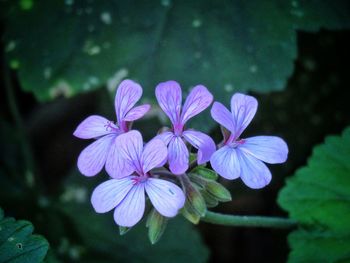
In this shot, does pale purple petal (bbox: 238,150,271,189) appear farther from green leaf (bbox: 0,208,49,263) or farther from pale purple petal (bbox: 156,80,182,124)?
green leaf (bbox: 0,208,49,263)

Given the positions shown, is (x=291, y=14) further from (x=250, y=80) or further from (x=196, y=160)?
(x=196, y=160)

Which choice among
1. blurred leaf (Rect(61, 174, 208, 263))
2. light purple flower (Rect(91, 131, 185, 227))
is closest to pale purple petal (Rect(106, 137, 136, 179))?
light purple flower (Rect(91, 131, 185, 227))

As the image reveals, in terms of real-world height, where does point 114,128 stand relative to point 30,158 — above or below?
above

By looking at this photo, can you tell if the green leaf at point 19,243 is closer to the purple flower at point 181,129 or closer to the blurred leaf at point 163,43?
the purple flower at point 181,129

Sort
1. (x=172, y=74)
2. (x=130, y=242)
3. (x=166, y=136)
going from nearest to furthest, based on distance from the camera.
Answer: (x=166, y=136), (x=172, y=74), (x=130, y=242)

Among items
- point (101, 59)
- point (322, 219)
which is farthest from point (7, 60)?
point (322, 219)

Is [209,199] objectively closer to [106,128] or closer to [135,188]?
[135,188]

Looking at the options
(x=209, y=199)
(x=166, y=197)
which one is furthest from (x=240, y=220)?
(x=166, y=197)

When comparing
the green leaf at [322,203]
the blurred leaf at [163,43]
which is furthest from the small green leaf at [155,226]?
the blurred leaf at [163,43]
